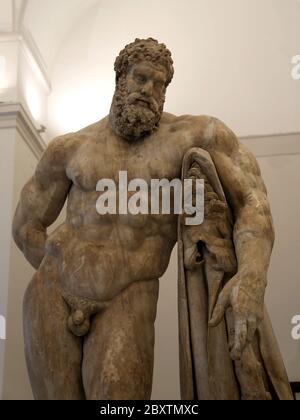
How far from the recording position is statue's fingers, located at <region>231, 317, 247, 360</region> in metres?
2.40

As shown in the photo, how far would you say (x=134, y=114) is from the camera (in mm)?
3010

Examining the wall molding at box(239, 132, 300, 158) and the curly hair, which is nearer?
the curly hair

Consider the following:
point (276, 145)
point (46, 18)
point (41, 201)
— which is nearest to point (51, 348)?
point (41, 201)

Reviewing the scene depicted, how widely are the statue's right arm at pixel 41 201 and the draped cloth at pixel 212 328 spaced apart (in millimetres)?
596

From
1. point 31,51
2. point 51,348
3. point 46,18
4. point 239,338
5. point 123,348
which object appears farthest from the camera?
point 46,18

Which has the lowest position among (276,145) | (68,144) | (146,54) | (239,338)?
(239,338)

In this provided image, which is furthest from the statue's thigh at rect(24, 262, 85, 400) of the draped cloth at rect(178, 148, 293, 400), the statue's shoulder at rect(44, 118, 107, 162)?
the statue's shoulder at rect(44, 118, 107, 162)

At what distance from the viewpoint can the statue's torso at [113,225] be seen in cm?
280

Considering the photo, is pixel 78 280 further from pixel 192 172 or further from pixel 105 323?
pixel 192 172

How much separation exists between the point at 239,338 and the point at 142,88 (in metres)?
1.18

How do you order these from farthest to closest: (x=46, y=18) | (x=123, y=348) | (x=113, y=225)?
(x=46, y=18) < (x=113, y=225) < (x=123, y=348)

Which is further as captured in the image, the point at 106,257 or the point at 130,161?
the point at 130,161

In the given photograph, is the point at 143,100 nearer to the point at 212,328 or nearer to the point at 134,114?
the point at 134,114

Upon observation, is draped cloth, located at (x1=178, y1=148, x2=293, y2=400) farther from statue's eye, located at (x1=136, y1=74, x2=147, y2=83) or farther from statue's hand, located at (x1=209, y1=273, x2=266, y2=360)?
statue's eye, located at (x1=136, y1=74, x2=147, y2=83)
